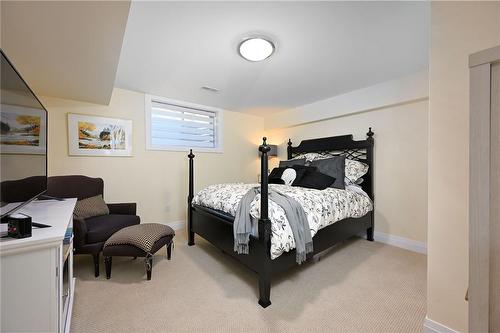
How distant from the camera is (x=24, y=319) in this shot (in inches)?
34.1

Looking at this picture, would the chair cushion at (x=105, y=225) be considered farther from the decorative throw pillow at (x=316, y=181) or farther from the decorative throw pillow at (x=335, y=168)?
the decorative throw pillow at (x=335, y=168)

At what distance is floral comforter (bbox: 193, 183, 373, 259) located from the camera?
1670mm

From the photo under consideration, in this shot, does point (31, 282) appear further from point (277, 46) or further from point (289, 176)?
point (289, 176)

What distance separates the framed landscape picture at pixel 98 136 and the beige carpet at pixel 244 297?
4.57 ft

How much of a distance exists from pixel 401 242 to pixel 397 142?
1.38m

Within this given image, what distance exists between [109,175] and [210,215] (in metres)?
1.76

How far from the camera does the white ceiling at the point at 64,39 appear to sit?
1154 millimetres

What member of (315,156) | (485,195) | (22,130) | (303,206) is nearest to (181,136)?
(315,156)

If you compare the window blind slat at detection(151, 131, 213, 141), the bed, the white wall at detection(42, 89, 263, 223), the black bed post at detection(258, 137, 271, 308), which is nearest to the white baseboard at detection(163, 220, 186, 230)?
the white wall at detection(42, 89, 263, 223)

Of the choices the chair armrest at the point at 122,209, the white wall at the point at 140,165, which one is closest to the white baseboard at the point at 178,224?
the white wall at the point at 140,165

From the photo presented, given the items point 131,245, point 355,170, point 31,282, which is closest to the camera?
point 31,282

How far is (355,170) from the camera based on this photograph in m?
3.02

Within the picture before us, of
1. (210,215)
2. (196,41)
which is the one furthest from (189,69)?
(210,215)

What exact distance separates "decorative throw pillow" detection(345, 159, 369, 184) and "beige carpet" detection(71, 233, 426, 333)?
1095 mm
